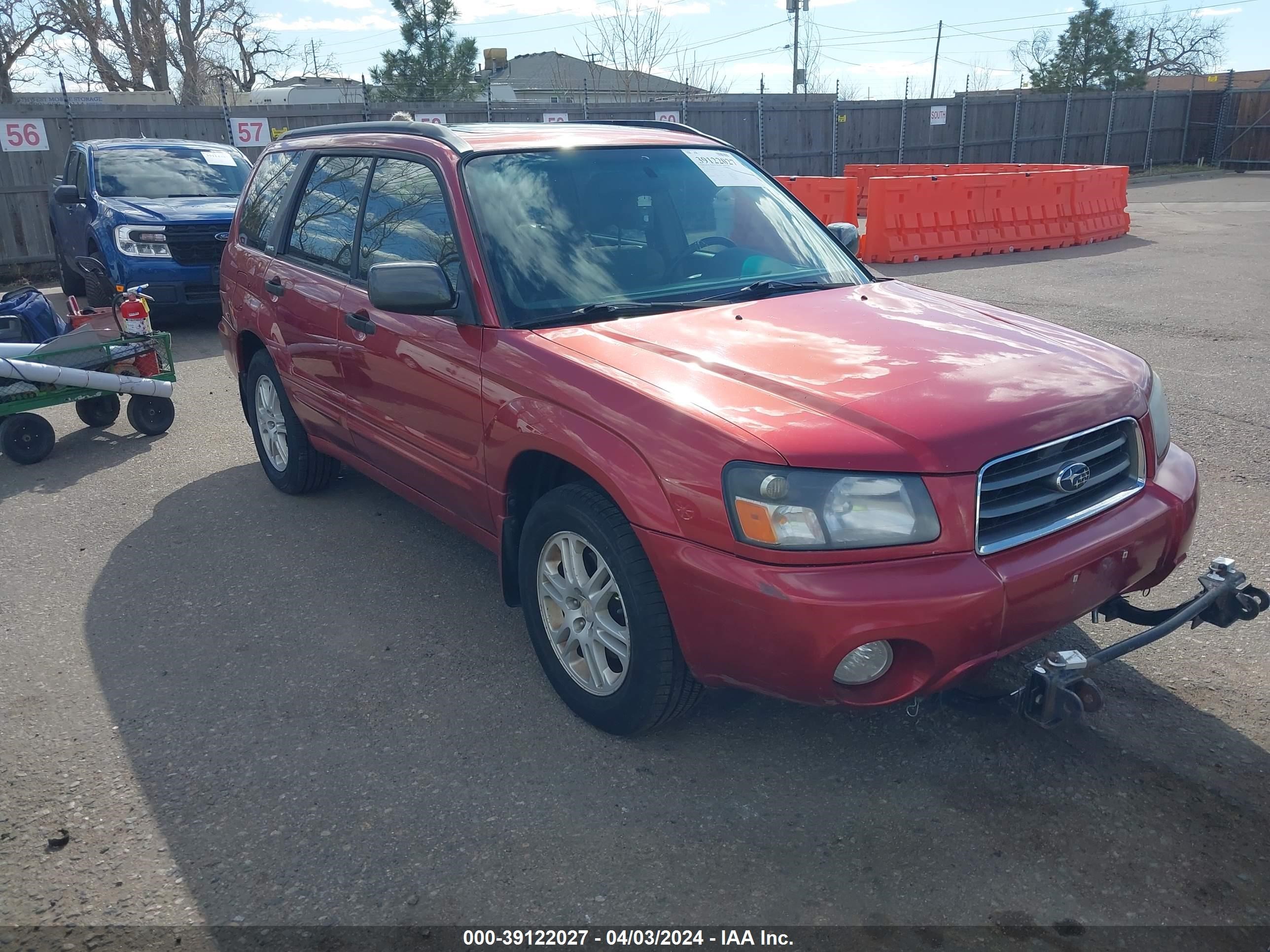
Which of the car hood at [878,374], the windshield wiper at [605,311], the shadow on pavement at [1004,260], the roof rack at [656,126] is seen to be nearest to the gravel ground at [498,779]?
the car hood at [878,374]

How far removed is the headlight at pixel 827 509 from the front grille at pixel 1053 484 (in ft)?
0.69

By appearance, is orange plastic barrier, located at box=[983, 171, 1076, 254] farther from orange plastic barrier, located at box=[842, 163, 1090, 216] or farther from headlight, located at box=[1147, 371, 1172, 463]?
headlight, located at box=[1147, 371, 1172, 463]

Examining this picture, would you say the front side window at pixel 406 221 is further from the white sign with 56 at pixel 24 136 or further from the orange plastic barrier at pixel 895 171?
the orange plastic barrier at pixel 895 171

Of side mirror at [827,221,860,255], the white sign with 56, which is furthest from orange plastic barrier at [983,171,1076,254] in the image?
the white sign with 56

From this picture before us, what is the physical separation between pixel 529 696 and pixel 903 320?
1.92 meters

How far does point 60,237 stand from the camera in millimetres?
12305

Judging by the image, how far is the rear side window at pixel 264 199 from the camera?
5457 millimetres

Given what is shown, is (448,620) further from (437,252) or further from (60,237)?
(60,237)

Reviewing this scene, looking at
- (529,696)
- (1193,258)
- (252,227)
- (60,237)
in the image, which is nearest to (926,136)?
(1193,258)

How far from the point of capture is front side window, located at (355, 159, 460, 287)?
3928 mm

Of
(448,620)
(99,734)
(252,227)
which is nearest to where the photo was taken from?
(99,734)

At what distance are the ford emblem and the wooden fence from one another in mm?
6769

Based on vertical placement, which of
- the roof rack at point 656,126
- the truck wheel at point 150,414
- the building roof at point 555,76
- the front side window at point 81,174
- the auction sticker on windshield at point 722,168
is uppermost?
the building roof at point 555,76

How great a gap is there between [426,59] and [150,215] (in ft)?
77.6
